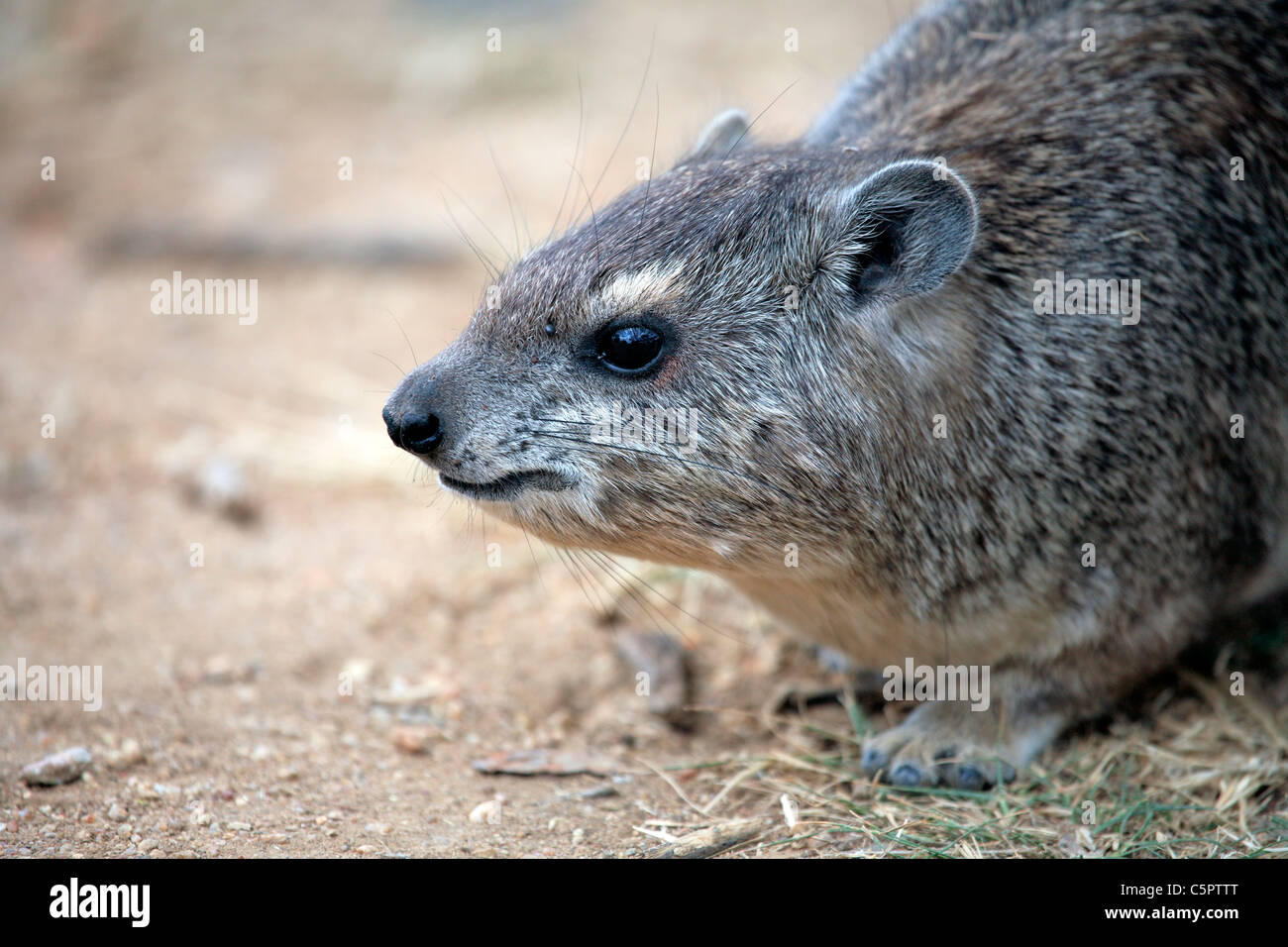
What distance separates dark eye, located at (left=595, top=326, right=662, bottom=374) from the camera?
14.0ft

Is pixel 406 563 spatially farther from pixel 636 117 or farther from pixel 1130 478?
pixel 636 117

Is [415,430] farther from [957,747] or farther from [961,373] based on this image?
[957,747]

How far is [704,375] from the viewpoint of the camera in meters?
4.22

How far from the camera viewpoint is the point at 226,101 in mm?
11977

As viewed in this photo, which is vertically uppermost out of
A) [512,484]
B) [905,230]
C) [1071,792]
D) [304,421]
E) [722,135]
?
[722,135]

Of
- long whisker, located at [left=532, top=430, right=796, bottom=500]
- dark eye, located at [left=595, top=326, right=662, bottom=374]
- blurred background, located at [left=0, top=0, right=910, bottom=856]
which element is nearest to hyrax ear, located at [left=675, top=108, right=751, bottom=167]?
blurred background, located at [left=0, top=0, right=910, bottom=856]

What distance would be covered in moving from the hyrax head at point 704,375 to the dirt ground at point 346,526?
2.12 feet

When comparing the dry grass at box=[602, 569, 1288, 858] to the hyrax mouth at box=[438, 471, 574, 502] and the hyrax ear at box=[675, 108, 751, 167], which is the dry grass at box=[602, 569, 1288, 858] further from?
the hyrax ear at box=[675, 108, 751, 167]

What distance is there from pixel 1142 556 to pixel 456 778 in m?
2.80

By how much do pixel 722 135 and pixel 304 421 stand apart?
4.07 meters

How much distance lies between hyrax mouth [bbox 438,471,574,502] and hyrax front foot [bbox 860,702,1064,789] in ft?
5.89

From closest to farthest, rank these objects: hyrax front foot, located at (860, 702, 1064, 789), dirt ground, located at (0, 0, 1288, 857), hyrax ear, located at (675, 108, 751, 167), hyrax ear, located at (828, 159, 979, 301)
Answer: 1. hyrax ear, located at (828, 159, 979, 301)
2. dirt ground, located at (0, 0, 1288, 857)
3. hyrax front foot, located at (860, 702, 1064, 789)
4. hyrax ear, located at (675, 108, 751, 167)

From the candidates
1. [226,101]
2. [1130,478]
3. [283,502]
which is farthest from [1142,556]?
[226,101]

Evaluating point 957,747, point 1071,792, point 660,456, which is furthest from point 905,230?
point 1071,792
